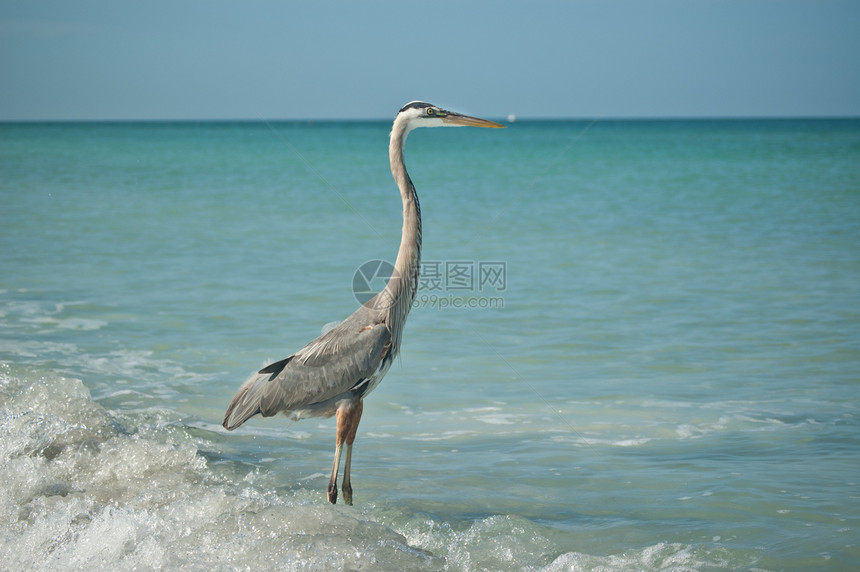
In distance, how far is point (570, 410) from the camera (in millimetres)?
6430

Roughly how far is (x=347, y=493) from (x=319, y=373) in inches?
27.3

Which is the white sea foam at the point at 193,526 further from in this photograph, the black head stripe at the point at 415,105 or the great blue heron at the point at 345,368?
the black head stripe at the point at 415,105

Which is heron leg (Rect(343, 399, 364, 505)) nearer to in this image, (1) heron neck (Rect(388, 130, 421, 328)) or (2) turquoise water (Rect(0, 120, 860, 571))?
(2) turquoise water (Rect(0, 120, 860, 571))

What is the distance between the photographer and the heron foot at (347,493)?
185 inches

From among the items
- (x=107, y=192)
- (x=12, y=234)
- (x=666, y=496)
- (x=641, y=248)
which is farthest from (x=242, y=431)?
(x=107, y=192)

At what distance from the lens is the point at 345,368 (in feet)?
15.7

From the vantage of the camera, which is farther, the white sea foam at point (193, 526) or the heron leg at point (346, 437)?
the heron leg at point (346, 437)

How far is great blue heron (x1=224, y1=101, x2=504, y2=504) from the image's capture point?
4.80 metres
